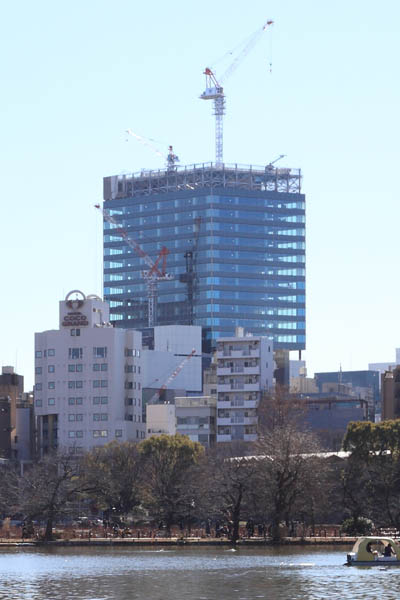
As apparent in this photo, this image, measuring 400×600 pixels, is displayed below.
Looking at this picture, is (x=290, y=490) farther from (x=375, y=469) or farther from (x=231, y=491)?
(x=375, y=469)

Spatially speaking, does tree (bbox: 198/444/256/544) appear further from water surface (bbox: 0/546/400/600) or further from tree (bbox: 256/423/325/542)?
water surface (bbox: 0/546/400/600)

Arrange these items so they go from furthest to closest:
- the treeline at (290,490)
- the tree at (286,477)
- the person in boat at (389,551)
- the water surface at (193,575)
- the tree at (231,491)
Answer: the treeline at (290,490) → the tree at (231,491) → the tree at (286,477) → the person in boat at (389,551) → the water surface at (193,575)

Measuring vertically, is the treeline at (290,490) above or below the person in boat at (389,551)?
above

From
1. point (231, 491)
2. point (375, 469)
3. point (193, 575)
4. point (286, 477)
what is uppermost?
point (375, 469)

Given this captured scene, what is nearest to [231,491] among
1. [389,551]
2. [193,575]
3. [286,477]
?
[286,477]

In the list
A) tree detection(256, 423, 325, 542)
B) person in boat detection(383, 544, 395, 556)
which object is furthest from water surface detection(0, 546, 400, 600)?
tree detection(256, 423, 325, 542)

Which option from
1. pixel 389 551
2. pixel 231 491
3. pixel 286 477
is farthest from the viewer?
pixel 231 491

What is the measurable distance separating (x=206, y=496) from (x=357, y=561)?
5822cm

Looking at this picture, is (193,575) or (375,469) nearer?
(193,575)

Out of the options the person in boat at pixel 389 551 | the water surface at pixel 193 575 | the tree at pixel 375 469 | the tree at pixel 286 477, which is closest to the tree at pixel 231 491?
the tree at pixel 286 477

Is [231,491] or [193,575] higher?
[231,491]

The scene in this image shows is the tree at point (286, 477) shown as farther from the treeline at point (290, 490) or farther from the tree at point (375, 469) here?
the tree at point (375, 469)

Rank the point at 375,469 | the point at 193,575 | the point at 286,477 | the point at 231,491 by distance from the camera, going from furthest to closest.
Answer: the point at 375,469 < the point at 231,491 < the point at 286,477 < the point at 193,575

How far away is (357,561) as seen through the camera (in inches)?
5418
